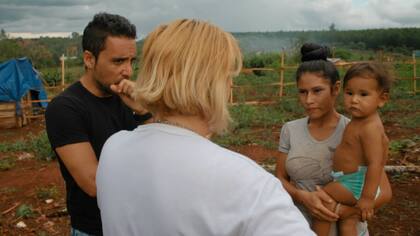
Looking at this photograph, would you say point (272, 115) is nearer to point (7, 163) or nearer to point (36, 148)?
point (36, 148)

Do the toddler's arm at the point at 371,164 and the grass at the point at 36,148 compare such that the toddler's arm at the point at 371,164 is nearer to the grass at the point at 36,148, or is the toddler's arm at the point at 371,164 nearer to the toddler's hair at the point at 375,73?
the toddler's hair at the point at 375,73

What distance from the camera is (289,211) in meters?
0.93

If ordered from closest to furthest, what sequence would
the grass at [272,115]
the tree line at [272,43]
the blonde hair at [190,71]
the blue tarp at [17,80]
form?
1. the blonde hair at [190,71]
2. the grass at [272,115]
3. the blue tarp at [17,80]
4. the tree line at [272,43]

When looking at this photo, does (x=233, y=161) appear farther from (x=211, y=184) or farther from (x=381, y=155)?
(x=381, y=155)

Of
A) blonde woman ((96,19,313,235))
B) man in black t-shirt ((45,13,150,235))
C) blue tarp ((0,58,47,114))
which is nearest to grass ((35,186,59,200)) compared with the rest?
man in black t-shirt ((45,13,150,235))

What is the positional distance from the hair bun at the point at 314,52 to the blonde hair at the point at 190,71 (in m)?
1.15

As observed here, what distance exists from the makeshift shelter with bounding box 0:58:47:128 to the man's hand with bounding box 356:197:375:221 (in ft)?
38.1

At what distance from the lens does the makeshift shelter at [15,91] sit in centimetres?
1249

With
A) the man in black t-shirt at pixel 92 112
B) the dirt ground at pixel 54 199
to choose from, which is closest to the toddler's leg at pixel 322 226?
the man in black t-shirt at pixel 92 112

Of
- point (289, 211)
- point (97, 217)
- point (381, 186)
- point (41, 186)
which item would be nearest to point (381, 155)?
point (381, 186)

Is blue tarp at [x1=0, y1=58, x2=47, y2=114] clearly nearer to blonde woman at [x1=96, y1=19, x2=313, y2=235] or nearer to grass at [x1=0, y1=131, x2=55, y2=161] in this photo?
grass at [x1=0, y1=131, x2=55, y2=161]

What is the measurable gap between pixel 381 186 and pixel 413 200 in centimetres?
313

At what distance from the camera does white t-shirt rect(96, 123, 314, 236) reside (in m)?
0.91

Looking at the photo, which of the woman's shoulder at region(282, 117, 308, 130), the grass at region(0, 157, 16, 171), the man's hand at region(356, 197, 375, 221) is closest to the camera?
the man's hand at region(356, 197, 375, 221)
